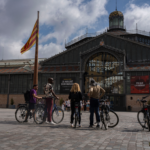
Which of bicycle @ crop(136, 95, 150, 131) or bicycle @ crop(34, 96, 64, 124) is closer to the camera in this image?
bicycle @ crop(136, 95, 150, 131)

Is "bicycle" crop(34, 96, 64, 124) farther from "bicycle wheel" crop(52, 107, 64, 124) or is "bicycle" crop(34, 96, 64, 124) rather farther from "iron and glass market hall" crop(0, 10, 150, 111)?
"iron and glass market hall" crop(0, 10, 150, 111)

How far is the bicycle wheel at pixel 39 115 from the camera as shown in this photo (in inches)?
345

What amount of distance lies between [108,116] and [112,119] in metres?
0.26

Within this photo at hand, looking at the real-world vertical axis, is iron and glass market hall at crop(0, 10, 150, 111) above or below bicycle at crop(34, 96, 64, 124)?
above

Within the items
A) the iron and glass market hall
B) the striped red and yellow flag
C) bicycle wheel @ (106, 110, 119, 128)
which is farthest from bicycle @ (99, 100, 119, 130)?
the iron and glass market hall

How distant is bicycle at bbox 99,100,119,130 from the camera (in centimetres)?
769

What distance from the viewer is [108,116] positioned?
25.3ft

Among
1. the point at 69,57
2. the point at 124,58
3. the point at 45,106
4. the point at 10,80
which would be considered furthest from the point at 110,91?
the point at 45,106

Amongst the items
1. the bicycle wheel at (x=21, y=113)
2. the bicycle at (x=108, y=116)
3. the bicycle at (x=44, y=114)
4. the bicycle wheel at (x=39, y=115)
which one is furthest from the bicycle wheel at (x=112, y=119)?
the bicycle wheel at (x=21, y=113)

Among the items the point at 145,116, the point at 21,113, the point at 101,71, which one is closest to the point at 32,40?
the point at 21,113

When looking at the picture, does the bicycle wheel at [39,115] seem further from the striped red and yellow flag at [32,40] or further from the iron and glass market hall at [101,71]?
the iron and glass market hall at [101,71]

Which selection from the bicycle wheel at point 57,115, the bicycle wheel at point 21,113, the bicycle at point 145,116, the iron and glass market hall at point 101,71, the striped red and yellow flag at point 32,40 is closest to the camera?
the bicycle at point 145,116

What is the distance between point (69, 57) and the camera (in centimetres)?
3925

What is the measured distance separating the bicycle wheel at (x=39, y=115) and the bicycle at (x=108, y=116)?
8.71ft
